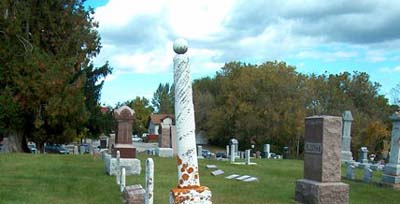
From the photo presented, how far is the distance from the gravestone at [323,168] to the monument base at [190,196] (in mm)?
6352

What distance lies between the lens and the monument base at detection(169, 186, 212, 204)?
522cm

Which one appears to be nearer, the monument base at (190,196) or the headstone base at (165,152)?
the monument base at (190,196)

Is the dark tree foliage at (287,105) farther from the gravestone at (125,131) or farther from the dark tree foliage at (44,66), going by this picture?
the gravestone at (125,131)

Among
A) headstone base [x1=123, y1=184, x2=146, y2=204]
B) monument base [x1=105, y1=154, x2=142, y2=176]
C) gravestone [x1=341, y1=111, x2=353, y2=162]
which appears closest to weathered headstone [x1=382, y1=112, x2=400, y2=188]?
monument base [x1=105, y1=154, x2=142, y2=176]

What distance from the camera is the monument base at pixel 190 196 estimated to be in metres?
5.22

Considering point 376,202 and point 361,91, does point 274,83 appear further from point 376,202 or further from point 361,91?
point 376,202

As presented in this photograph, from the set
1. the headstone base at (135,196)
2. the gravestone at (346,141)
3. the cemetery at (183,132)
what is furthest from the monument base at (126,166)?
the gravestone at (346,141)

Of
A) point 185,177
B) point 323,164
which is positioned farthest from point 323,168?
point 185,177

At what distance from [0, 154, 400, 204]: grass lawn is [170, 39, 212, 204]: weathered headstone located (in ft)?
18.7

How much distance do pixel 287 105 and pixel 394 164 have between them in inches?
1257

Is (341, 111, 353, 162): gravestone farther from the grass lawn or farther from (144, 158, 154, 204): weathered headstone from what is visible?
(144, 158, 154, 204): weathered headstone

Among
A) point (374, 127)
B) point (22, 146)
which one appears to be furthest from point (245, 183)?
point (374, 127)

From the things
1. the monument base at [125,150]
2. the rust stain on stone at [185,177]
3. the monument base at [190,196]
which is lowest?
the monument base at [125,150]

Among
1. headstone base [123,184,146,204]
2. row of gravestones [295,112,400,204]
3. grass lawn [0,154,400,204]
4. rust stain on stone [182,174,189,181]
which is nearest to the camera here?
rust stain on stone [182,174,189,181]
